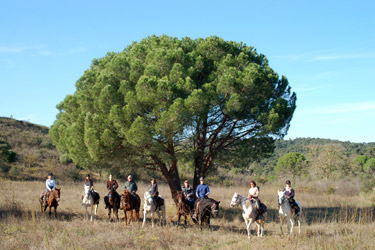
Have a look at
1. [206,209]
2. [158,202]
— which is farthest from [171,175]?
[206,209]

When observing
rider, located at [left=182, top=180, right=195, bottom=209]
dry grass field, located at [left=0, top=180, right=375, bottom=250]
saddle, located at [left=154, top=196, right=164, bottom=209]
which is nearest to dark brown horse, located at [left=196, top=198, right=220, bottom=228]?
dry grass field, located at [left=0, top=180, right=375, bottom=250]

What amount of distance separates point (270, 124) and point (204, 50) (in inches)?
199

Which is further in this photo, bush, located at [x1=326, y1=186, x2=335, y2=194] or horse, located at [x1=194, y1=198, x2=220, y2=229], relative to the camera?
bush, located at [x1=326, y1=186, x2=335, y2=194]

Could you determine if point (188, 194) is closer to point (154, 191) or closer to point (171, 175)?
point (154, 191)

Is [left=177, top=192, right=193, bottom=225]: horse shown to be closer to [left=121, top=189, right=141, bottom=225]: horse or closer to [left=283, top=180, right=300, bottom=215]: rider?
[left=121, top=189, right=141, bottom=225]: horse

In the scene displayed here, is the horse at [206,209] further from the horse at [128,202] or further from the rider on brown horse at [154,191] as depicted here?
the horse at [128,202]

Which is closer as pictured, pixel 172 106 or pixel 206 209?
pixel 206 209

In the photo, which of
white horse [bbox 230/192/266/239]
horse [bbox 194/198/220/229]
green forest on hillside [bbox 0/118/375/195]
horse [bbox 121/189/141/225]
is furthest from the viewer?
green forest on hillside [bbox 0/118/375/195]

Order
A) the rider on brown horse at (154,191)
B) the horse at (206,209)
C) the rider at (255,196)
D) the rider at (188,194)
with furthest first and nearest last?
the rider at (188,194), the rider on brown horse at (154,191), the horse at (206,209), the rider at (255,196)

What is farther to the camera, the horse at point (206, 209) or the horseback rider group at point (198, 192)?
the horse at point (206, 209)

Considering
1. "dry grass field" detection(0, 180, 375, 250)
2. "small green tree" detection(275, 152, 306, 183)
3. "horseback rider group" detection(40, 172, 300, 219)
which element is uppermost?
"small green tree" detection(275, 152, 306, 183)

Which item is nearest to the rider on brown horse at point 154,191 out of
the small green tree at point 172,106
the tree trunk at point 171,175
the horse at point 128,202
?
the horse at point 128,202

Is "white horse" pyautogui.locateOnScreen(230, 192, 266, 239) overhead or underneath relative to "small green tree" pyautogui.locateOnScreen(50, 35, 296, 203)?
underneath

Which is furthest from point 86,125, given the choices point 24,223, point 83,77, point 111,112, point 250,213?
point 250,213
